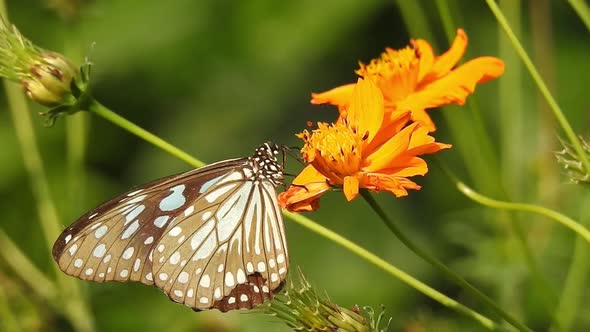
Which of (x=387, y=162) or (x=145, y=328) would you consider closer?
(x=387, y=162)

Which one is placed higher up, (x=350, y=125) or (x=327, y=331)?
(x=350, y=125)

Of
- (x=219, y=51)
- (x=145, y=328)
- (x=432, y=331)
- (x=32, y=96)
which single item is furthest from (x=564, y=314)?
(x=219, y=51)

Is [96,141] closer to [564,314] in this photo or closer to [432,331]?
[432,331]

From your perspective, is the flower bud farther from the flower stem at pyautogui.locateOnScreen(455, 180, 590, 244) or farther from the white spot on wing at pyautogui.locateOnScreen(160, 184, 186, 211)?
the flower stem at pyautogui.locateOnScreen(455, 180, 590, 244)

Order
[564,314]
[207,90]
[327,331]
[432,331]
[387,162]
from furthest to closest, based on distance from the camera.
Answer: [207,90] < [432,331] < [564,314] < [387,162] < [327,331]

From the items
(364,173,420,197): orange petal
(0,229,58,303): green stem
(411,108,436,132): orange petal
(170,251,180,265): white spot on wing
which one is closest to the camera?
(364,173,420,197): orange petal

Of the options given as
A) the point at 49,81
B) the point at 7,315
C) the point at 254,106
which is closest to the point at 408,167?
the point at 49,81

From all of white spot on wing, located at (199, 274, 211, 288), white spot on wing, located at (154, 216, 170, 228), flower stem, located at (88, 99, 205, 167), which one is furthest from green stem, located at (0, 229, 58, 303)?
flower stem, located at (88, 99, 205, 167)
